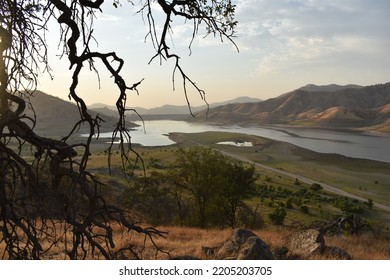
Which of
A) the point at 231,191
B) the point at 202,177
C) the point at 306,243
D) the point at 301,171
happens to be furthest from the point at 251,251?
the point at 301,171

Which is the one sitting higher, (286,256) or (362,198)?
(286,256)

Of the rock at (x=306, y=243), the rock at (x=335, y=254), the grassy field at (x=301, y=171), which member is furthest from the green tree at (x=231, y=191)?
the rock at (x=335, y=254)

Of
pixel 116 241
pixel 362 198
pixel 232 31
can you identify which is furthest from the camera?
pixel 362 198

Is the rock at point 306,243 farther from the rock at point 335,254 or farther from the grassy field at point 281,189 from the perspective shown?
the grassy field at point 281,189

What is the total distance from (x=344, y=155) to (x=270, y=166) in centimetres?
1904

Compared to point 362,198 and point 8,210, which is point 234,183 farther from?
point 362,198

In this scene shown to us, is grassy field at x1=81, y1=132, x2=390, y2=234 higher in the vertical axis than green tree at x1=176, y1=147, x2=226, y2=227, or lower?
lower

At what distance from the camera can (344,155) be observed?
281 feet

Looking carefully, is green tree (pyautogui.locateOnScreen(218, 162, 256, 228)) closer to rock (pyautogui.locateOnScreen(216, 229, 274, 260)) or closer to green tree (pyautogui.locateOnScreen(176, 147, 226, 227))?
green tree (pyautogui.locateOnScreen(176, 147, 226, 227))

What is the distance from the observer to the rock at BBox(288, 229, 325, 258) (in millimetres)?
9452

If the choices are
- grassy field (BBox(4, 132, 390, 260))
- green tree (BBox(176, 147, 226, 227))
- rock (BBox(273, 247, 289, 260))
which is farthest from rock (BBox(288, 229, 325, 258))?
green tree (BBox(176, 147, 226, 227))

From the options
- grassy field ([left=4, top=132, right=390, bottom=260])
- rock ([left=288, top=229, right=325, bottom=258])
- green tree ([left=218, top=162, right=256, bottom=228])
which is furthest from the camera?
green tree ([left=218, top=162, right=256, bottom=228])
